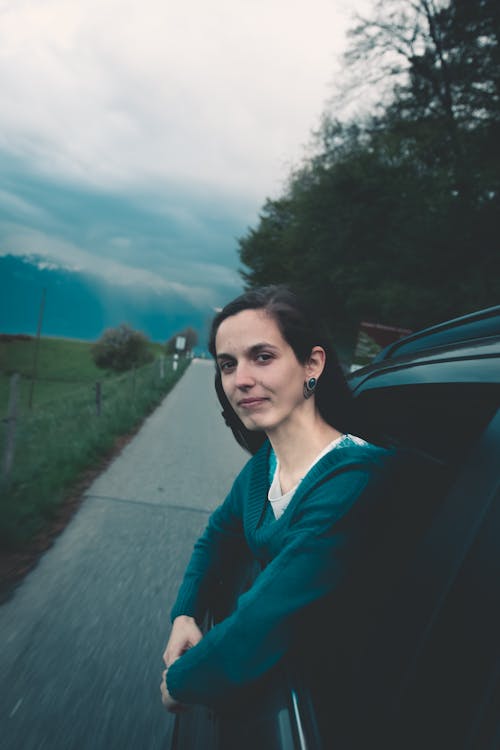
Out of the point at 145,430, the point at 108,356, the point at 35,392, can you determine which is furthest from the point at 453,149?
the point at 108,356

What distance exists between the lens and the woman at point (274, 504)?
105cm

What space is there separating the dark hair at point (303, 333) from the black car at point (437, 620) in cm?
12

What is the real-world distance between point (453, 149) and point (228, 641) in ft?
57.3

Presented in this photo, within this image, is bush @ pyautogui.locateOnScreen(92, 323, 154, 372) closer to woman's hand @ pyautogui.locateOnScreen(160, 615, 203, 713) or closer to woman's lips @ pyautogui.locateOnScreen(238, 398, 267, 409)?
woman's hand @ pyautogui.locateOnScreen(160, 615, 203, 713)

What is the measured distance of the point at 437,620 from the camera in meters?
0.91

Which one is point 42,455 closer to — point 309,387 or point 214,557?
point 214,557

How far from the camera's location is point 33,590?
338cm

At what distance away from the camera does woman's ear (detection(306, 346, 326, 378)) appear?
4.78 feet

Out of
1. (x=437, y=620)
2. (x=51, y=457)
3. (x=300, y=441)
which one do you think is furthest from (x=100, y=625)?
(x=51, y=457)

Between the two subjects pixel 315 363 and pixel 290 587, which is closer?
pixel 290 587

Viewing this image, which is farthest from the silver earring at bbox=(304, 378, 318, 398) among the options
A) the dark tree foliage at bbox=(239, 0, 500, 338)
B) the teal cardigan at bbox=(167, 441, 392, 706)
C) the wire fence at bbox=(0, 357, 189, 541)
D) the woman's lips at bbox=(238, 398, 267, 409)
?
the dark tree foliage at bbox=(239, 0, 500, 338)

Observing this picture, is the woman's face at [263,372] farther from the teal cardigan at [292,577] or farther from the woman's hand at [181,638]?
the woman's hand at [181,638]

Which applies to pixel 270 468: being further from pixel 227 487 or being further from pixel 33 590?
pixel 227 487

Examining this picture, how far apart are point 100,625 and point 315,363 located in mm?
2543
